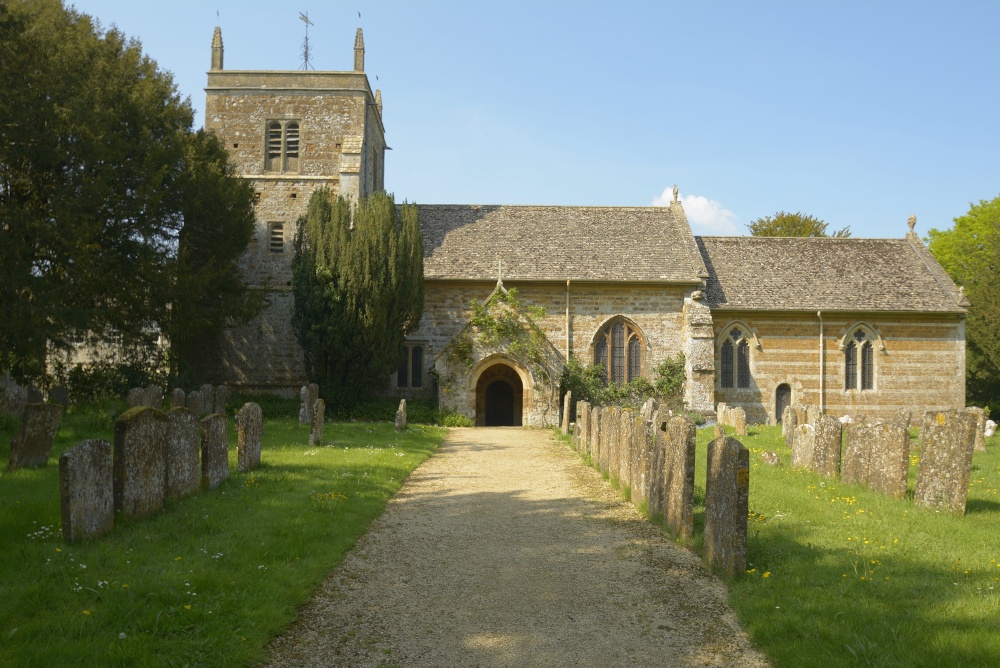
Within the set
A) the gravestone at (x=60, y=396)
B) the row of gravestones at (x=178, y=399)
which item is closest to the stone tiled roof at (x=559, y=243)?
the row of gravestones at (x=178, y=399)

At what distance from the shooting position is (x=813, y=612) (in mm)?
5637

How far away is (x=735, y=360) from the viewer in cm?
2742

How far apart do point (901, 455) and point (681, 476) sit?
373cm

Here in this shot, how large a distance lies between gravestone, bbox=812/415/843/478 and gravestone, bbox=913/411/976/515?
9.21 feet

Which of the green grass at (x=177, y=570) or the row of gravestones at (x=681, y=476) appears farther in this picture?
the row of gravestones at (x=681, y=476)

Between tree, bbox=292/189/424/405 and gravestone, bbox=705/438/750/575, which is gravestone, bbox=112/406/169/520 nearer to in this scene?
gravestone, bbox=705/438/750/575

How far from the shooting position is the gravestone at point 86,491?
23.1 ft

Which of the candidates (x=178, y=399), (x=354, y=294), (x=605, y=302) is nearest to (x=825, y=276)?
(x=605, y=302)

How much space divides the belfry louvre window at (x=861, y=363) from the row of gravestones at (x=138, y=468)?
900 inches

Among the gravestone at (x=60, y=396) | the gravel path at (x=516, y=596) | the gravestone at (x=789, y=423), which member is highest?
the gravestone at (x=60, y=396)

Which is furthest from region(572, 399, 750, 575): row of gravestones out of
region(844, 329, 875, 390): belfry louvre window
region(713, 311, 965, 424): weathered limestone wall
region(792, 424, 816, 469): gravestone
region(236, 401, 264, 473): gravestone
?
region(844, 329, 875, 390): belfry louvre window

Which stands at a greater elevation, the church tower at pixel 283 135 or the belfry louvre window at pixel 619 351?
the church tower at pixel 283 135

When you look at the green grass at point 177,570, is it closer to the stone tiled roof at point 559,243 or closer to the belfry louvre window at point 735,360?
the stone tiled roof at point 559,243

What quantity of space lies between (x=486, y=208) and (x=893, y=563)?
24.8 m
